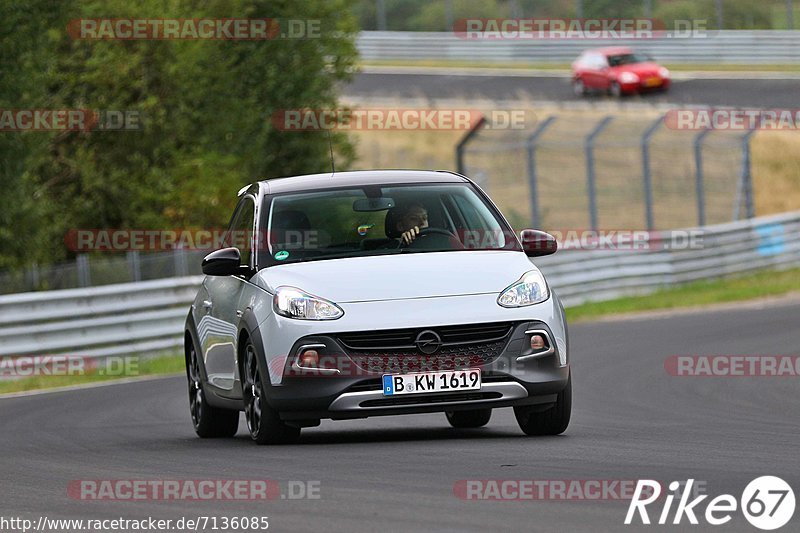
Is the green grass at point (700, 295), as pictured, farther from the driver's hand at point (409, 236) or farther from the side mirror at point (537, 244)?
the driver's hand at point (409, 236)

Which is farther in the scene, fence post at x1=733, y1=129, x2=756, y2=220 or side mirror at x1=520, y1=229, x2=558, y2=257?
fence post at x1=733, y1=129, x2=756, y2=220

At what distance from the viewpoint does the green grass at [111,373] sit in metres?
18.8

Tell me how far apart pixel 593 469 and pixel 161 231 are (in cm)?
2020

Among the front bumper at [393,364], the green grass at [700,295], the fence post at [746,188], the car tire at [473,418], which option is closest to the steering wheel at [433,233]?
the front bumper at [393,364]

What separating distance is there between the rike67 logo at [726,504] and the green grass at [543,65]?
4469 cm

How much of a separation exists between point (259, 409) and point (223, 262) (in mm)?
1013

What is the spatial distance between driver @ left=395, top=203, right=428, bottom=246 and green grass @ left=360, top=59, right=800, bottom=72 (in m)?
41.8

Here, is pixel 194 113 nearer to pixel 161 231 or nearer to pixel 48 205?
pixel 161 231

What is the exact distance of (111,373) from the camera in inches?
784

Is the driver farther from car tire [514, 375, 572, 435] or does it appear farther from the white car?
car tire [514, 375, 572, 435]

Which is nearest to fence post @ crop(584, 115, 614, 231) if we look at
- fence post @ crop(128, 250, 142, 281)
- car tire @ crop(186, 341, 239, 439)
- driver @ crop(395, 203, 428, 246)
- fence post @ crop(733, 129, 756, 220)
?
fence post @ crop(733, 129, 756, 220)

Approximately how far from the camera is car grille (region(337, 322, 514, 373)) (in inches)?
373

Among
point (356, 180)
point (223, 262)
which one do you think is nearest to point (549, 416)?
point (356, 180)

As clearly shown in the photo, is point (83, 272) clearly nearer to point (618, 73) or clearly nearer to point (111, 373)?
point (111, 373)
